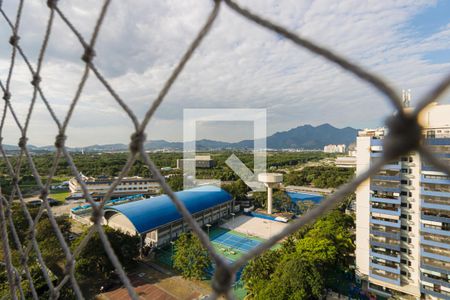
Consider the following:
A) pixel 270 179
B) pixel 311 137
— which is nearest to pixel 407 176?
pixel 270 179

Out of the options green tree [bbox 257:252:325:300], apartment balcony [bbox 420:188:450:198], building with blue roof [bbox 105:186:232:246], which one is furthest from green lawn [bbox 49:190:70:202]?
apartment balcony [bbox 420:188:450:198]

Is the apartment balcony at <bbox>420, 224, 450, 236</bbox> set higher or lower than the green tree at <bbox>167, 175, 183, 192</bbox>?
higher

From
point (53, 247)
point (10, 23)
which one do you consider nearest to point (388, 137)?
point (10, 23)

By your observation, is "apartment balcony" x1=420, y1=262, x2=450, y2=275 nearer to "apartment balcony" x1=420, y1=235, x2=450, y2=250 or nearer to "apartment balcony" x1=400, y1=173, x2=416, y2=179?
"apartment balcony" x1=420, y1=235, x2=450, y2=250

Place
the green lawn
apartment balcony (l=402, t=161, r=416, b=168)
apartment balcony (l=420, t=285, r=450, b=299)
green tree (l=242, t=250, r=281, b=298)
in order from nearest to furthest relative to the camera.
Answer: apartment balcony (l=420, t=285, r=450, b=299), green tree (l=242, t=250, r=281, b=298), apartment balcony (l=402, t=161, r=416, b=168), the green lawn

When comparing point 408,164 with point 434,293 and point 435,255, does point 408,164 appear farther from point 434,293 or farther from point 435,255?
point 434,293

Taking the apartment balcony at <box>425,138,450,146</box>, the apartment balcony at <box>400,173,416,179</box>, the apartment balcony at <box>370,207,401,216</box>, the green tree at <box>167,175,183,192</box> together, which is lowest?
the green tree at <box>167,175,183,192</box>

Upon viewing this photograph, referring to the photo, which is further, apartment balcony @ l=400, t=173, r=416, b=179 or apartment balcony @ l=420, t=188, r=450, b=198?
apartment balcony @ l=400, t=173, r=416, b=179

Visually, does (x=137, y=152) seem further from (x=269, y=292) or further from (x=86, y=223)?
(x=86, y=223)
